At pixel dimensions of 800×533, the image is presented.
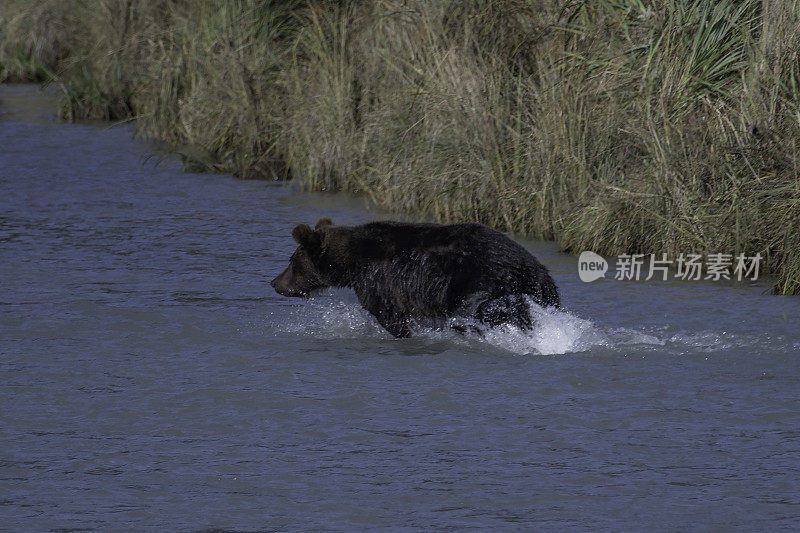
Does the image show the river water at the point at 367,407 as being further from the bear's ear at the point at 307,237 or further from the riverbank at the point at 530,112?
the riverbank at the point at 530,112

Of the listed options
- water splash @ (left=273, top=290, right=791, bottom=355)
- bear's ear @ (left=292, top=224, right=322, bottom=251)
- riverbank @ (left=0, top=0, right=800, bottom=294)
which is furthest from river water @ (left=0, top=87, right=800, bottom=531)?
riverbank @ (left=0, top=0, right=800, bottom=294)

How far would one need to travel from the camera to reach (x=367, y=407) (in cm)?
631

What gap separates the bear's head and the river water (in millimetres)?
258

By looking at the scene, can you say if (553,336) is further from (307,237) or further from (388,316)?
(307,237)

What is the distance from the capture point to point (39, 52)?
22406 millimetres

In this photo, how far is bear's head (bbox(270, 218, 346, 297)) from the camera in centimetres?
807

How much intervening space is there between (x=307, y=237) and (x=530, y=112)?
3.87 m

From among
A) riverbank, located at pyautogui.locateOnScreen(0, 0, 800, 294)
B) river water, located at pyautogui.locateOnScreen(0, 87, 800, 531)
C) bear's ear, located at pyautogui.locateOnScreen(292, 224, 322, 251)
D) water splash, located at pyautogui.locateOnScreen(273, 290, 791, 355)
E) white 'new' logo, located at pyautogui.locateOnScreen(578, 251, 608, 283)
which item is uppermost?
riverbank, located at pyautogui.locateOnScreen(0, 0, 800, 294)

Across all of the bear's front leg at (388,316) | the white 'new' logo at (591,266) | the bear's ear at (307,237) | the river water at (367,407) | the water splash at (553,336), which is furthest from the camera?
the white 'new' logo at (591,266)

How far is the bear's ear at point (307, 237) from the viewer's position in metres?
8.02

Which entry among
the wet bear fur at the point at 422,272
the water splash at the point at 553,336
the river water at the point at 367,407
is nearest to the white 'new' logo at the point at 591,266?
the river water at the point at 367,407

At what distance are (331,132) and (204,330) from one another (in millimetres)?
5484

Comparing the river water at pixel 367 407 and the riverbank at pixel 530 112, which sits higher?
the riverbank at pixel 530 112

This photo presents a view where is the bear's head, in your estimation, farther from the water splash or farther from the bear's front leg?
the bear's front leg
